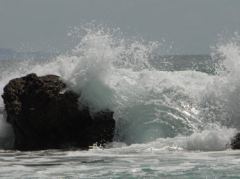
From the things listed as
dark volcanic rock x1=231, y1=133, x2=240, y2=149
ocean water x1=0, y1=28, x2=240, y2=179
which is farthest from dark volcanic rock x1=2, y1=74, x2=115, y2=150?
dark volcanic rock x1=231, y1=133, x2=240, y2=149

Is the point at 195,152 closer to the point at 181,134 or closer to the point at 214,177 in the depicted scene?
the point at 181,134

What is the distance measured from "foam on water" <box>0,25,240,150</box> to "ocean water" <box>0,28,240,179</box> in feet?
0.07

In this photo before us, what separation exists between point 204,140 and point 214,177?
12.3 feet

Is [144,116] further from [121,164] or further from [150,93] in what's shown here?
[121,164]

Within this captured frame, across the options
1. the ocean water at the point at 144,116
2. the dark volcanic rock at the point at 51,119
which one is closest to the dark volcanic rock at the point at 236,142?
the ocean water at the point at 144,116

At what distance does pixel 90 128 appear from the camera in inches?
566

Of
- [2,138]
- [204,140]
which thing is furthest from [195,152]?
[2,138]

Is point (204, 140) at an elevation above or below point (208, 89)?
below

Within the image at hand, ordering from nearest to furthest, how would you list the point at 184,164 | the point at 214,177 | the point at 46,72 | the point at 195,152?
the point at 214,177, the point at 184,164, the point at 195,152, the point at 46,72

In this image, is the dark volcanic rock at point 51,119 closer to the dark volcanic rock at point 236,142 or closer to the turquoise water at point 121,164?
the turquoise water at point 121,164

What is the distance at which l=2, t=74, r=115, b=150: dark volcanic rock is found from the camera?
1437 centimetres

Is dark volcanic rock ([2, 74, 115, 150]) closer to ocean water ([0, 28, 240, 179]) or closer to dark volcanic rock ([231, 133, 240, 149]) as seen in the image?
ocean water ([0, 28, 240, 179])

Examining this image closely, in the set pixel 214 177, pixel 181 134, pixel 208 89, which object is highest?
pixel 208 89

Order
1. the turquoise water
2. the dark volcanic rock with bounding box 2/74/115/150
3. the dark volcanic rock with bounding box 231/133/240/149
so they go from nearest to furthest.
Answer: the turquoise water < the dark volcanic rock with bounding box 231/133/240/149 < the dark volcanic rock with bounding box 2/74/115/150
